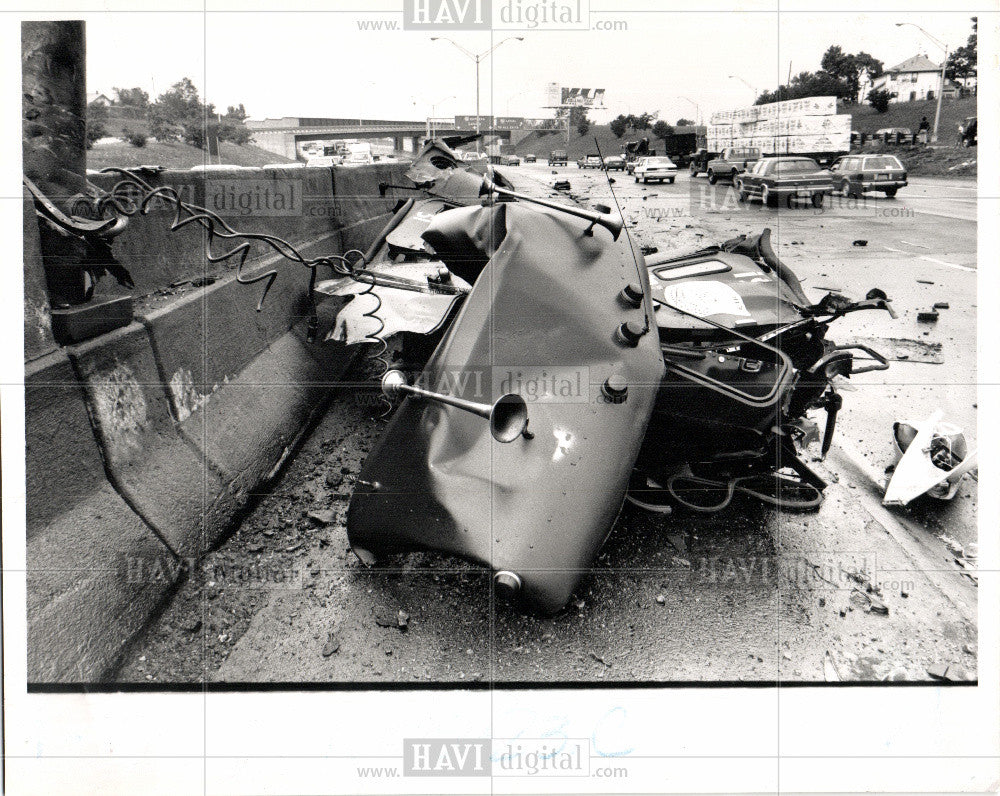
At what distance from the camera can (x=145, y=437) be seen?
9.48 feet

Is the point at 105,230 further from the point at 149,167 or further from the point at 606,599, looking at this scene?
the point at 606,599

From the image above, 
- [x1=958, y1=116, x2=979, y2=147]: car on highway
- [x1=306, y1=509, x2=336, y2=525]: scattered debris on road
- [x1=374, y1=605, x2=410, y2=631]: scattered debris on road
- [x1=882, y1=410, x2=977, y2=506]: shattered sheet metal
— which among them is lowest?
[x1=374, y1=605, x2=410, y2=631]: scattered debris on road

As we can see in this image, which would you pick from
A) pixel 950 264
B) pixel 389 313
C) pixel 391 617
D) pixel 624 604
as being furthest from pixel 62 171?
pixel 950 264

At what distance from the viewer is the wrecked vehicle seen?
97.3 inches

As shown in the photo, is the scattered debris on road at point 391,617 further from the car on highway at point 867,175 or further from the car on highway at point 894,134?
the car on highway at point 894,134

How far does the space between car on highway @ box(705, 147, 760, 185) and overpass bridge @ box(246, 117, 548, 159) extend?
1029 cm

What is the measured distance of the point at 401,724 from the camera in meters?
2.58

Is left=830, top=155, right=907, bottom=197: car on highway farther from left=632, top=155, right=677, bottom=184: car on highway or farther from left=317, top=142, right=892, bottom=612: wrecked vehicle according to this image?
left=317, top=142, right=892, bottom=612: wrecked vehicle

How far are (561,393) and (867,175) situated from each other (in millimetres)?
17841

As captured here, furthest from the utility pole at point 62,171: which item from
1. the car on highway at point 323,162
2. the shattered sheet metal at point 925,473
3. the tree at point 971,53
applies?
the shattered sheet metal at point 925,473

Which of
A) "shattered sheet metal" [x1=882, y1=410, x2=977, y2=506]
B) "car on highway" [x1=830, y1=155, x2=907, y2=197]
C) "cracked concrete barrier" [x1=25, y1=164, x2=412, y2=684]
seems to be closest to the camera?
"cracked concrete barrier" [x1=25, y1=164, x2=412, y2=684]

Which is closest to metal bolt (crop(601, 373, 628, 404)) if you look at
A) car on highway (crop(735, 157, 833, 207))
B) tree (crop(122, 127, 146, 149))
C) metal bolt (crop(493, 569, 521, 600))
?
metal bolt (crop(493, 569, 521, 600))

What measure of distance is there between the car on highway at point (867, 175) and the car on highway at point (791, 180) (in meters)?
1.05

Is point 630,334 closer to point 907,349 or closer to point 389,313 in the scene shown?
point 389,313
